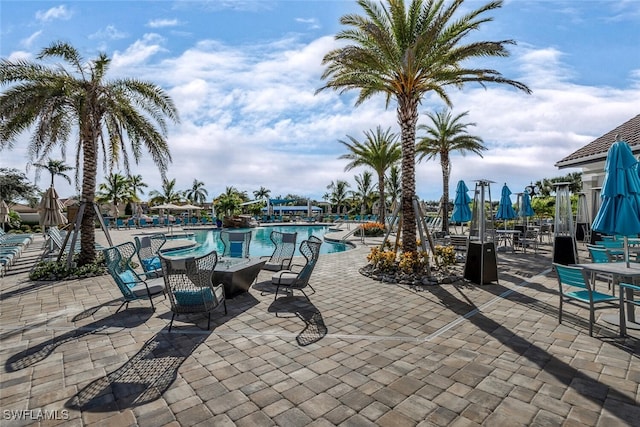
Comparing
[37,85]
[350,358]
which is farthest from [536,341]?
[37,85]

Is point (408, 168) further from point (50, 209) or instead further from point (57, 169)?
point (57, 169)

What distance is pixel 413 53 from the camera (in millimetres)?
7309

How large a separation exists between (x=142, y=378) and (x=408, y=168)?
7498 millimetres

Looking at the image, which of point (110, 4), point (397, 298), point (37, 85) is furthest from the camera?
point (37, 85)

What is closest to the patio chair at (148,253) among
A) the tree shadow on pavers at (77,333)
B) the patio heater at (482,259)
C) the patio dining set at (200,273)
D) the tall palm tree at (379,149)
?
the patio dining set at (200,273)

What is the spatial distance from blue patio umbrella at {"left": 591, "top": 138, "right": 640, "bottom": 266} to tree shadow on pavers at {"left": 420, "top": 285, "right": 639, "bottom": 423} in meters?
2.24

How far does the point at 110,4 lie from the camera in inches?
265

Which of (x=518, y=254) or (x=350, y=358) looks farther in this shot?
(x=518, y=254)

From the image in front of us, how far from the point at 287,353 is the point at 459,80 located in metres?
8.86

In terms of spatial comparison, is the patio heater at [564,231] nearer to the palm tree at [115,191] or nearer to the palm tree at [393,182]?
the palm tree at [393,182]

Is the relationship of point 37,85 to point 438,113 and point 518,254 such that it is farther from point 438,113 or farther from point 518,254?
point 438,113

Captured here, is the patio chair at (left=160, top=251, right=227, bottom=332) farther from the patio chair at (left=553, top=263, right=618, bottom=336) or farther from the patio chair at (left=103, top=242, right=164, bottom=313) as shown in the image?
the patio chair at (left=553, top=263, right=618, bottom=336)

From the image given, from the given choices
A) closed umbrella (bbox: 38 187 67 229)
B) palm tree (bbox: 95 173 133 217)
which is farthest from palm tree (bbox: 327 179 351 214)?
closed umbrella (bbox: 38 187 67 229)

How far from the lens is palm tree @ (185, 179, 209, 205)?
6709cm
